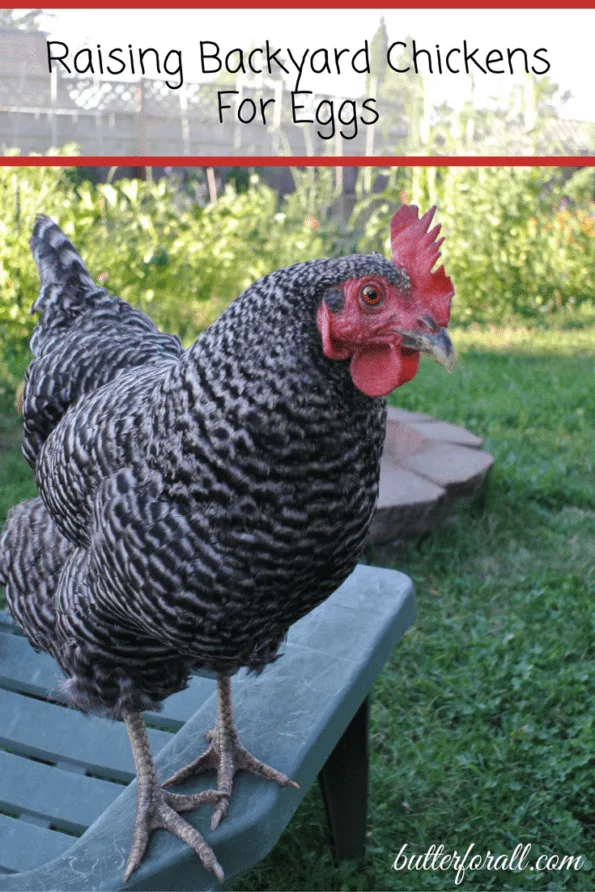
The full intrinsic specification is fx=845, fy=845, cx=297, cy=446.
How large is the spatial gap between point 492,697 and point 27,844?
63.0 inches

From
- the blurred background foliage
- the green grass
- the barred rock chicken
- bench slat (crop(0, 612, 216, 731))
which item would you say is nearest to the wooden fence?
the blurred background foliage

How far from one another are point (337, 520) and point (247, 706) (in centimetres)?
82

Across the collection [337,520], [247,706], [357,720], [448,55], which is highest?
[448,55]

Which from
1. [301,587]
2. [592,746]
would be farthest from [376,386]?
[592,746]

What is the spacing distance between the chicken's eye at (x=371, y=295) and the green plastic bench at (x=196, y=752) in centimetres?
103

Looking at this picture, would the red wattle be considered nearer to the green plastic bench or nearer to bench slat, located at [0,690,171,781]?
the green plastic bench

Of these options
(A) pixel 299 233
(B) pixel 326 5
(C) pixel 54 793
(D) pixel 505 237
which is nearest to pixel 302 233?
(A) pixel 299 233

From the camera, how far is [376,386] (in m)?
1.32

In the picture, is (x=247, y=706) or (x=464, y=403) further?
(x=464, y=403)

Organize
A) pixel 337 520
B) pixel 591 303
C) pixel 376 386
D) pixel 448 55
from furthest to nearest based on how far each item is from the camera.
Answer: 1. pixel 591 303
2. pixel 448 55
3. pixel 337 520
4. pixel 376 386

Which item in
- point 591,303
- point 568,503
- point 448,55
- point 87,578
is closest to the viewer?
point 87,578

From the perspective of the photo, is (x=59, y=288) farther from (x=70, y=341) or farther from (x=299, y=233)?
(x=299, y=233)

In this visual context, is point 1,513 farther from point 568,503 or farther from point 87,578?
point 568,503

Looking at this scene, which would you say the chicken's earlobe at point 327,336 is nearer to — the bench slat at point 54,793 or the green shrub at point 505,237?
the bench slat at point 54,793
